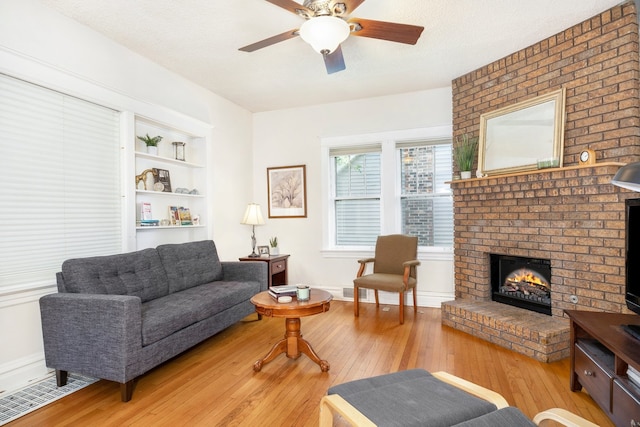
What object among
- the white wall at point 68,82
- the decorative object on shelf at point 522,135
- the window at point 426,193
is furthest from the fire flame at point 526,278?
the white wall at point 68,82

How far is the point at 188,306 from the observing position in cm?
274

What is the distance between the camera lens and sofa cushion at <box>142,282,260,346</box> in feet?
7.74

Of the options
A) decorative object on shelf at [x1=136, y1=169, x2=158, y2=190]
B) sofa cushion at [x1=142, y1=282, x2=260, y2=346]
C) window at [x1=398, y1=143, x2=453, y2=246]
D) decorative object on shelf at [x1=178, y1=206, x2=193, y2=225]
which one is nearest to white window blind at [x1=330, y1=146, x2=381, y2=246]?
window at [x1=398, y1=143, x2=453, y2=246]

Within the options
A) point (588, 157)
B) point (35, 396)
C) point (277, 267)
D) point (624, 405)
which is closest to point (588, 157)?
point (588, 157)

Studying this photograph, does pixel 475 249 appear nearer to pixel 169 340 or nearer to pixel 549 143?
pixel 549 143

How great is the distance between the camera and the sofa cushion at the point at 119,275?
2.44 meters

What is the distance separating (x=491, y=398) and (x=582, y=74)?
2.88 meters

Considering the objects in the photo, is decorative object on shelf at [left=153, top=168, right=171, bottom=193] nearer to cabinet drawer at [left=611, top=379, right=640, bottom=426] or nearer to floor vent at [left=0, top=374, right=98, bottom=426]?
floor vent at [left=0, top=374, right=98, bottom=426]

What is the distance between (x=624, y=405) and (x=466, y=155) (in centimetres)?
263

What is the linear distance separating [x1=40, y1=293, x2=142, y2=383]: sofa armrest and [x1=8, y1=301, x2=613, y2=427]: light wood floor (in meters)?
0.24

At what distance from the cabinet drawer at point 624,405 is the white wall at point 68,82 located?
3652 millimetres

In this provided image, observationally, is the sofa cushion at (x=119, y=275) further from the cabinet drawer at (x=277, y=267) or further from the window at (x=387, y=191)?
the window at (x=387, y=191)

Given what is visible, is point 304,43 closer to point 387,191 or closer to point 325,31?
point 325,31

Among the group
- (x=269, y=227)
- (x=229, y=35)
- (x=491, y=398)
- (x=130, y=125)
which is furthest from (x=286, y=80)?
(x=491, y=398)
